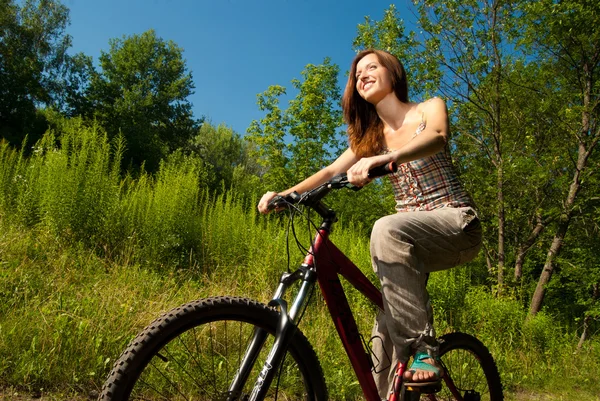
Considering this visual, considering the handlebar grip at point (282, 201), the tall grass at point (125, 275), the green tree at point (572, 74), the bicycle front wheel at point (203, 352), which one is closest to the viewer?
the bicycle front wheel at point (203, 352)

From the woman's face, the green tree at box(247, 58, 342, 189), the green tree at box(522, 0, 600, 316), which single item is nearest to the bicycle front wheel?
the woman's face

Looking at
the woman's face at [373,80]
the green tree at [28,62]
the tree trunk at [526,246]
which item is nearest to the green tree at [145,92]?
the green tree at [28,62]

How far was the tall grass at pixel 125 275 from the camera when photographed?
3.20 m

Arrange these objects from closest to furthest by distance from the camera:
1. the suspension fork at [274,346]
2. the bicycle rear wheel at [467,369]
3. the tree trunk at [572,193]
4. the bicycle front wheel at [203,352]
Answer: the bicycle front wheel at [203,352]
the suspension fork at [274,346]
the bicycle rear wheel at [467,369]
the tree trunk at [572,193]

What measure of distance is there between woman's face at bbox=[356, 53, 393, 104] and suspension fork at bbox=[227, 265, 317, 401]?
1.20m

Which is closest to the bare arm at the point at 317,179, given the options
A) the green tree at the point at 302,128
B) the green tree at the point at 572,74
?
the green tree at the point at 572,74

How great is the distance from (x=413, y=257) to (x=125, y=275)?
3276mm

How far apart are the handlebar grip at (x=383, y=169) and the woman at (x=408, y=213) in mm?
20

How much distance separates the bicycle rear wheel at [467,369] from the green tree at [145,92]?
35.5m

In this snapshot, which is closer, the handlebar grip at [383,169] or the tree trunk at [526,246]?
the handlebar grip at [383,169]

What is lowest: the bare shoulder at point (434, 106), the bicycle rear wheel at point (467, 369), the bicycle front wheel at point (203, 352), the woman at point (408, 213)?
the bicycle rear wheel at point (467, 369)

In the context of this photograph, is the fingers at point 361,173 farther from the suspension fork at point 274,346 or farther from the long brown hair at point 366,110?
the long brown hair at point 366,110

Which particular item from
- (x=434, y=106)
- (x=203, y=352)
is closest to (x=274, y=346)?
(x=203, y=352)

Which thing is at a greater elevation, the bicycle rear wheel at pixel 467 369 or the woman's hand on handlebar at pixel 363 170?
the woman's hand on handlebar at pixel 363 170
